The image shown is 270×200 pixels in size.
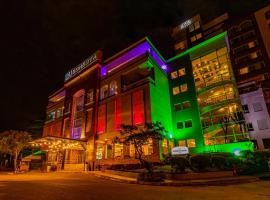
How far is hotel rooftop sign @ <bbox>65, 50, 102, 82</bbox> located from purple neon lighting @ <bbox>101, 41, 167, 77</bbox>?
3.19 metres

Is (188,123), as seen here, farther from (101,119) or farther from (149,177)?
(149,177)

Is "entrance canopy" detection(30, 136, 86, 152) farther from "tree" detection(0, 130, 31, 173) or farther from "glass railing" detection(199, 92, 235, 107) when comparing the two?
"glass railing" detection(199, 92, 235, 107)

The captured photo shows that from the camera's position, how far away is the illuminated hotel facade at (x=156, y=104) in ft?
103

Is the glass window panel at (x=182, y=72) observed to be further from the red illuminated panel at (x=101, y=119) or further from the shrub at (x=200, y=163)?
the shrub at (x=200, y=163)

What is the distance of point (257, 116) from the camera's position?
113ft

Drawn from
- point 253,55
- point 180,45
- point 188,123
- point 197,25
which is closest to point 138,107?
point 188,123

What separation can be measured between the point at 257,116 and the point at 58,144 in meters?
39.0

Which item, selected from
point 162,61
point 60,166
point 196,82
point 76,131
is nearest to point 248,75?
point 196,82

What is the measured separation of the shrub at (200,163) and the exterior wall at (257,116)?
20.1 metres

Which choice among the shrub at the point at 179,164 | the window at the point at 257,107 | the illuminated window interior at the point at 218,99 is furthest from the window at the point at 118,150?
the window at the point at 257,107

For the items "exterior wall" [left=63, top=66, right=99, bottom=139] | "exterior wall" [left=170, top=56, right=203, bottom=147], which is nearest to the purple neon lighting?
"exterior wall" [left=63, top=66, right=99, bottom=139]

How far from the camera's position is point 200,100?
118ft

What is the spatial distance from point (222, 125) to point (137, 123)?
1431 centimetres

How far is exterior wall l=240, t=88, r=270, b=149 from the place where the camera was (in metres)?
33.1
